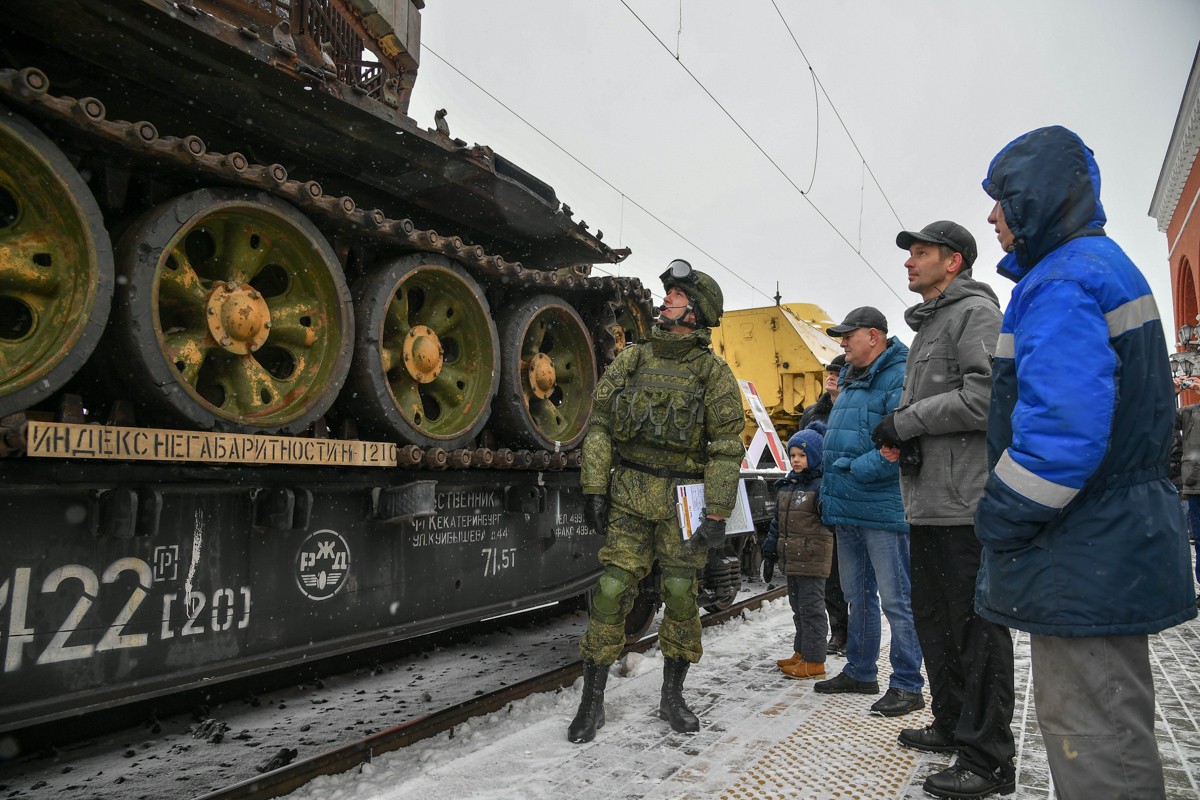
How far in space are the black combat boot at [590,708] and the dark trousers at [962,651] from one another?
139 cm

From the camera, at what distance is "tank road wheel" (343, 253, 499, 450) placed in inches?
152

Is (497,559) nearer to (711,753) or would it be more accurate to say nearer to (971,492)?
(711,753)

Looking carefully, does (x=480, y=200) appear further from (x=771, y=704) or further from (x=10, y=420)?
(x=771, y=704)

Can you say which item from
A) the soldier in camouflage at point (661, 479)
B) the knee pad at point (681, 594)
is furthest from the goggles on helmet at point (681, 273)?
the knee pad at point (681, 594)

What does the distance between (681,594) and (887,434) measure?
1.18m

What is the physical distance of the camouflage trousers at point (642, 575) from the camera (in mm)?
3672

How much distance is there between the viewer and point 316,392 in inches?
142

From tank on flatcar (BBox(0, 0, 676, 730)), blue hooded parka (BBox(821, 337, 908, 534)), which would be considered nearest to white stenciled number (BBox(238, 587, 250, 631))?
tank on flatcar (BBox(0, 0, 676, 730))

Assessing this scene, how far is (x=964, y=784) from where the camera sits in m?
2.85

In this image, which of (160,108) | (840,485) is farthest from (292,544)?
(840,485)

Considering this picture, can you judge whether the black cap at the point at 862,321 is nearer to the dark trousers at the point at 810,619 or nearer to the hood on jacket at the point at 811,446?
the hood on jacket at the point at 811,446

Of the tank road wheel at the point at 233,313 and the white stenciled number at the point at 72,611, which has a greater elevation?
the tank road wheel at the point at 233,313

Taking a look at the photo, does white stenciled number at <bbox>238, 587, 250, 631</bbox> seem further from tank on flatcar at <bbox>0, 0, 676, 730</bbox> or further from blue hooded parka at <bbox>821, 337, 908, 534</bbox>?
blue hooded parka at <bbox>821, 337, 908, 534</bbox>

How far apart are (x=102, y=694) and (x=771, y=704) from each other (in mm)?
2902
